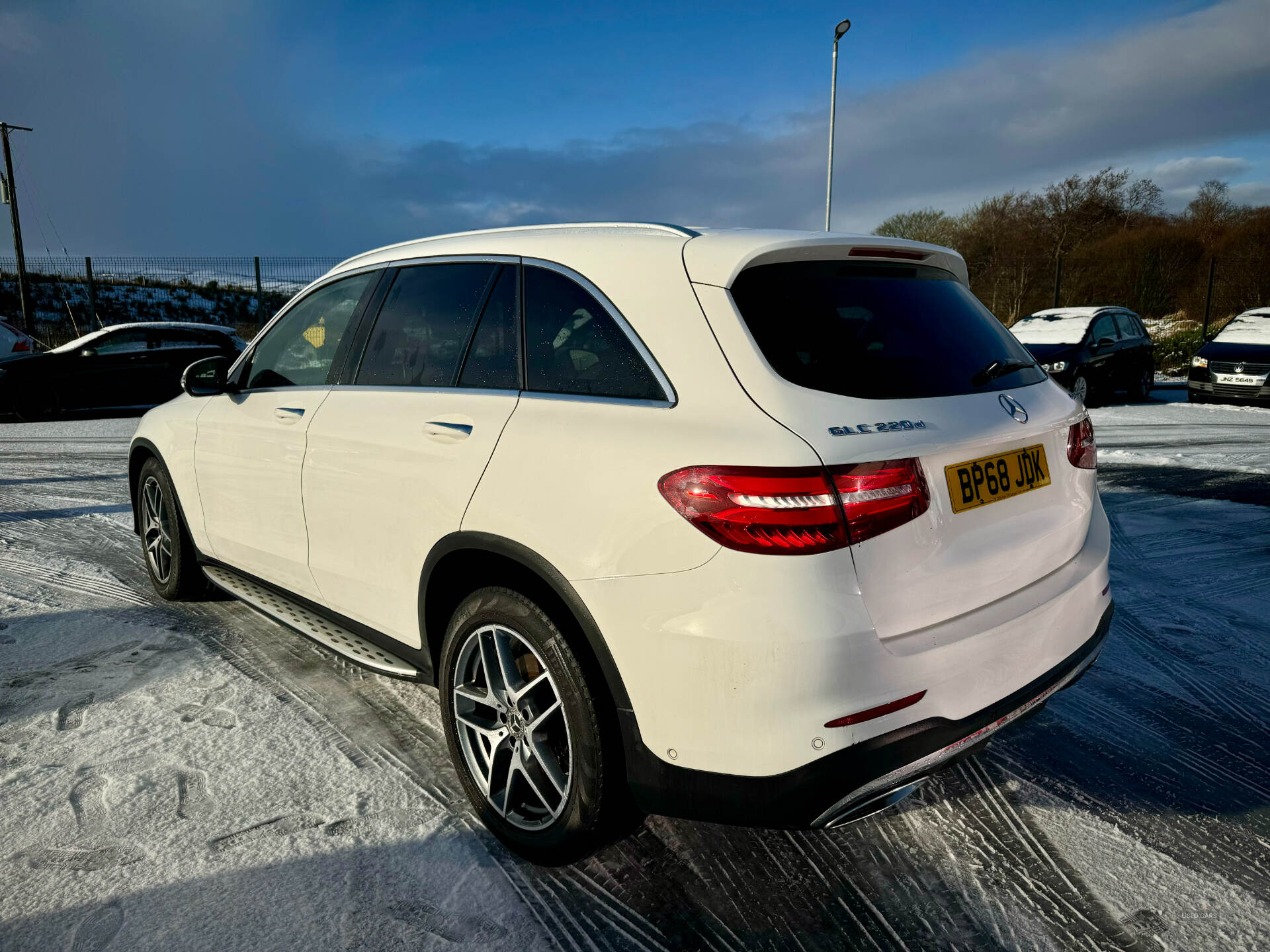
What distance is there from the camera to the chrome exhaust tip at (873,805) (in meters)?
1.99

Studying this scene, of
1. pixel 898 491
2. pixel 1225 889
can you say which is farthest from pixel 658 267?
pixel 1225 889

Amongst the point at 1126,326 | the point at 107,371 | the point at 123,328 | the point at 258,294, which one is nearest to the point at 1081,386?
the point at 1126,326

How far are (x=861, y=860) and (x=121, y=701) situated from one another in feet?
9.26

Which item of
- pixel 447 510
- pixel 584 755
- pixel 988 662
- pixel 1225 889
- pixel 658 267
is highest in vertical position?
pixel 658 267

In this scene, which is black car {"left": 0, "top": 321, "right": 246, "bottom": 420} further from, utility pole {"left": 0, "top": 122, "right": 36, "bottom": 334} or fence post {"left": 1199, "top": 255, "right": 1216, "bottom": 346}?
fence post {"left": 1199, "top": 255, "right": 1216, "bottom": 346}

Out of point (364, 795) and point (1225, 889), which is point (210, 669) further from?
point (1225, 889)

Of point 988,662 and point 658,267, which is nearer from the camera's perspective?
point 988,662

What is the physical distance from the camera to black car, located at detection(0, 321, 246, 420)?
12.4m

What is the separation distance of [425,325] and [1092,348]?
1310 cm

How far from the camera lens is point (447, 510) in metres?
2.53

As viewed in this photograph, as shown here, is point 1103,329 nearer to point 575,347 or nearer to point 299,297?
point 299,297

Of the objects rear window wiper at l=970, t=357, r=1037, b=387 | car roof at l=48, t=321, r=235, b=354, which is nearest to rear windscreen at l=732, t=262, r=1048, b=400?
rear window wiper at l=970, t=357, r=1037, b=387

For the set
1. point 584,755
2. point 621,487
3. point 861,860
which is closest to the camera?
point 621,487

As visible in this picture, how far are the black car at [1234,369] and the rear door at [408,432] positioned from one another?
572 inches
